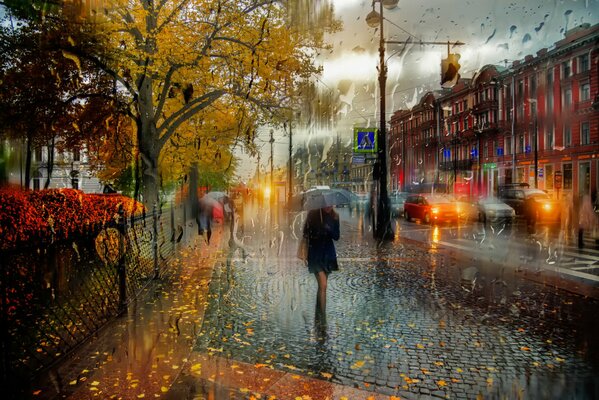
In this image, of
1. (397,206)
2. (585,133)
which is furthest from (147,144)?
(585,133)

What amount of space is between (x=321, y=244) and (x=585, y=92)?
128ft

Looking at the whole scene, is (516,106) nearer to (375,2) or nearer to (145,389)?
(375,2)

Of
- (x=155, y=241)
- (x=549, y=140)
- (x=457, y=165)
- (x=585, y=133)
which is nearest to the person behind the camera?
(x=155, y=241)

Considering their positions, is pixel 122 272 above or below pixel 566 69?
below

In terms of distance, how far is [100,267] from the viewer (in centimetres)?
686

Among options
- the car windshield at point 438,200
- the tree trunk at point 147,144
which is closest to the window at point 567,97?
the car windshield at point 438,200

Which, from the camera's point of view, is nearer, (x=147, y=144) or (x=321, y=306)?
(x=321, y=306)

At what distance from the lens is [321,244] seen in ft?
22.9

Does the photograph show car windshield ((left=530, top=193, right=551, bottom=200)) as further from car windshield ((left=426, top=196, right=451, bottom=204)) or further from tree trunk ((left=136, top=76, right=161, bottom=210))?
tree trunk ((left=136, top=76, right=161, bottom=210))

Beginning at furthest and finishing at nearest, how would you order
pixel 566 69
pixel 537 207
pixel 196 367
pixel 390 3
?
pixel 566 69
pixel 537 207
pixel 390 3
pixel 196 367

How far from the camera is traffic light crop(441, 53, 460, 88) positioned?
13258 millimetres

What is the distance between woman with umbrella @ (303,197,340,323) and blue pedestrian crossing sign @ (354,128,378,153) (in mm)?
12297

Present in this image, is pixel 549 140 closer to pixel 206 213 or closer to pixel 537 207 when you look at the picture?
pixel 537 207

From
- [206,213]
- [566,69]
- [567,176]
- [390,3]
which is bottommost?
[206,213]
